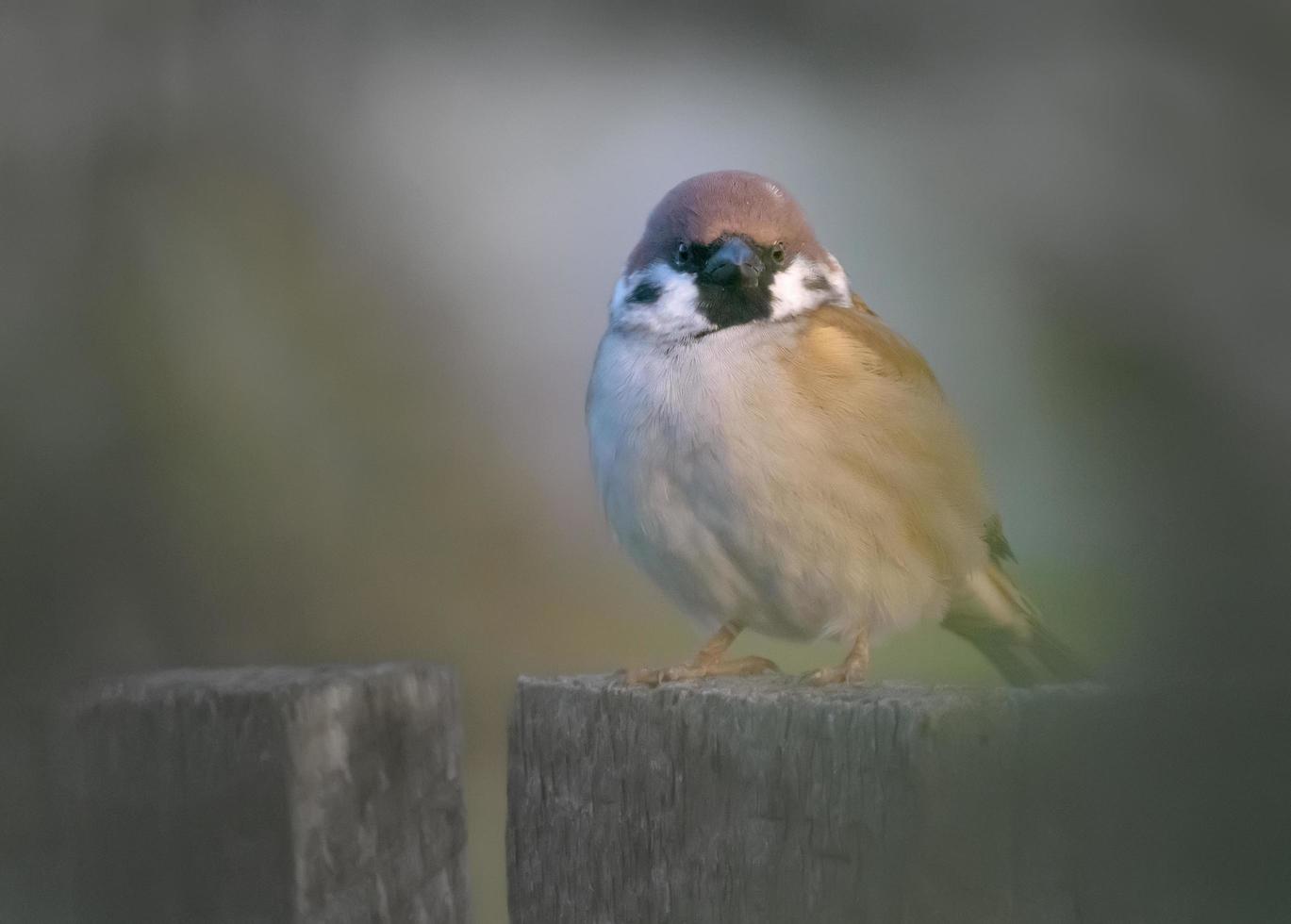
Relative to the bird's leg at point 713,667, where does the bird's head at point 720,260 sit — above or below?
above

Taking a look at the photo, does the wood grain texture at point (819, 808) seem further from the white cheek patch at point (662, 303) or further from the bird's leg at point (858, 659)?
the white cheek patch at point (662, 303)


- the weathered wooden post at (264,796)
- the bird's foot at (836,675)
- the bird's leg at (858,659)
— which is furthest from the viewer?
the bird's leg at (858,659)

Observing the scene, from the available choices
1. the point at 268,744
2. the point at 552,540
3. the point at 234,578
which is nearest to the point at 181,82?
the point at 234,578

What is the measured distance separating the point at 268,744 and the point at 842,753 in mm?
427

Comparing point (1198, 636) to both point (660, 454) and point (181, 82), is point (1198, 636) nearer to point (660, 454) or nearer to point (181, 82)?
Result: point (660, 454)

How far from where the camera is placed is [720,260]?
7.19ft

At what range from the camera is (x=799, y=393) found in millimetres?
2105

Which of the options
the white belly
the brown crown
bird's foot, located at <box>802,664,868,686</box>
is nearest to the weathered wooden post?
bird's foot, located at <box>802,664,868,686</box>

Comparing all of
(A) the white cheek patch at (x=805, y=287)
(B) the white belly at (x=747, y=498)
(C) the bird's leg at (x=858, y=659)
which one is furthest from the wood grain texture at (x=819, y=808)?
(A) the white cheek patch at (x=805, y=287)

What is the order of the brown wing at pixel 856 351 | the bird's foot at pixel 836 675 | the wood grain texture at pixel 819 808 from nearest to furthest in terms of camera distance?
1. the wood grain texture at pixel 819 808
2. the bird's foot at pixel 836 675
3. the brown wing at pixel 856 351

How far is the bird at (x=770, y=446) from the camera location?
6.75 ft

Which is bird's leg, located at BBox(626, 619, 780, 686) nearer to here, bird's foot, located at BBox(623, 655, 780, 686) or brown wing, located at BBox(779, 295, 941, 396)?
bird's foot, located at BBox(623, 655, 780, 686)

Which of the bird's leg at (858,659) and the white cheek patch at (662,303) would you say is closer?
the bird's leg at (858,659)

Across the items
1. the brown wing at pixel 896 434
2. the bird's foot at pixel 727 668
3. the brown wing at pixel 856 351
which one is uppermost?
the brown wing at pixel 856 351
